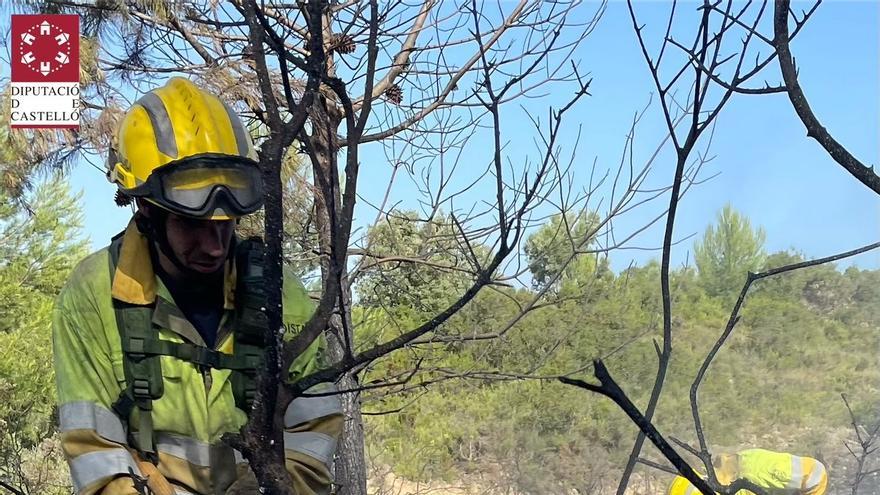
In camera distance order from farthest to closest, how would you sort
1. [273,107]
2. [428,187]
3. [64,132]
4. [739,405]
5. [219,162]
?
[739,405] < [64,132] < [428,187] < [219,162] < [273,107]

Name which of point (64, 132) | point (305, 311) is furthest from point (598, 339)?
point (305, 311)

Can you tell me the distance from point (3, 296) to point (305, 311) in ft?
35.4

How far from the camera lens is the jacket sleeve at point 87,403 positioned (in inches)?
61.8

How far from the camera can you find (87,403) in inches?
63.9

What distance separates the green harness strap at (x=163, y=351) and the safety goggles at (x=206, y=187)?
0.19 metres

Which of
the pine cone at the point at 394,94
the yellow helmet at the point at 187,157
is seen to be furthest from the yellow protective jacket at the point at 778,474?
the yellow helmet at the point at 187,157

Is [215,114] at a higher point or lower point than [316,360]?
higher

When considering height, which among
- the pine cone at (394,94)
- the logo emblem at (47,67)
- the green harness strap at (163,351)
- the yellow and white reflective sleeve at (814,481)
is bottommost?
the yellow and white reflective sleeve at (814,481)

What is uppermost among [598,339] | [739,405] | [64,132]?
[64,132]

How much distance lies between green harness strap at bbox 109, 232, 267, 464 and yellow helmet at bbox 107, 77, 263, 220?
0.19 meters

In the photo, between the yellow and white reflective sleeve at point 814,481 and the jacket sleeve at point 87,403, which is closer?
the jacket sleeve at point 87,403

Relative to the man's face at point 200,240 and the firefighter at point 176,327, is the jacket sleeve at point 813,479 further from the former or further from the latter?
the man's face at point 200,240

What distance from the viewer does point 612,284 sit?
6.11 meters

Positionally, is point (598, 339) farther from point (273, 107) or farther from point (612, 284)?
point (273, 107)
